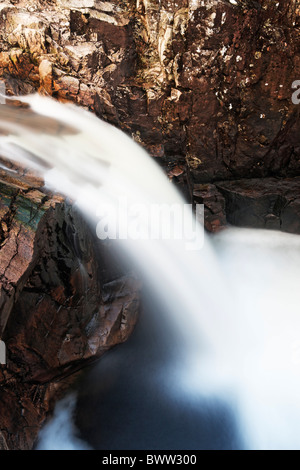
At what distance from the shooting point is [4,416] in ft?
10.3

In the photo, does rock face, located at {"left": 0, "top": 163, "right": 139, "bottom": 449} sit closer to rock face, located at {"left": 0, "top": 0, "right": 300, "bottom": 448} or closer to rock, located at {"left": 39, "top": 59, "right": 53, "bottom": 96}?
rock face, located at {"left": 0, "top": 0, "right": 300, "bottom": 448}

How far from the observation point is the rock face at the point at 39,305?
3.06 metres

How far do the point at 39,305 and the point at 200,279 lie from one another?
3.03 metres

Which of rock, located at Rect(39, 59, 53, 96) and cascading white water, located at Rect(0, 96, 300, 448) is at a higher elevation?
rock, located at Rect(39, 59, 53, 96)

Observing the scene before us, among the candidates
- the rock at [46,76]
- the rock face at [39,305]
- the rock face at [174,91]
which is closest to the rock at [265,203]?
the rock face at [174,91]

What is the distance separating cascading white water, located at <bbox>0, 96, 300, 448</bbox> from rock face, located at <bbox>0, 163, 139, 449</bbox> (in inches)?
28.4

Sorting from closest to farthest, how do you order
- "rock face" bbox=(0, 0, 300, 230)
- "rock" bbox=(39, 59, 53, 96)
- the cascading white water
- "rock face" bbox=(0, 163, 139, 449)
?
"rock face" bbox=(0, 163, 139, 449), the cascading white water, "rock" bbox=(39, 59, 53, 96), "rock face" bbox=(0, 0, 300, 230)

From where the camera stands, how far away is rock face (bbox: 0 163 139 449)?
3059mm

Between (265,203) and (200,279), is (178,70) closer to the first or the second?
(265,203)

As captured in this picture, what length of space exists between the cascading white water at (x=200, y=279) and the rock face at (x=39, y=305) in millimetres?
722

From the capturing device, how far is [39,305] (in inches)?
136

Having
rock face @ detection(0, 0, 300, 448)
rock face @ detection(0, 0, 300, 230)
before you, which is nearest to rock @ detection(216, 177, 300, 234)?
rock face @ detection(0, 0, 300, 448)

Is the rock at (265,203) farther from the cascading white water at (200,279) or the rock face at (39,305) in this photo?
the rock face at (39,305)

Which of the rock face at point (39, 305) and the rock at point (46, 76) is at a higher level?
the rock at point (46, 76)
